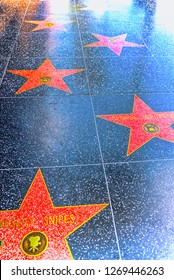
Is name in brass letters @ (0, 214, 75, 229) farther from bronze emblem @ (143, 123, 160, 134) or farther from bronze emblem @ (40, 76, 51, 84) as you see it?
bronze emblem @ (40, 76, 51, 84)

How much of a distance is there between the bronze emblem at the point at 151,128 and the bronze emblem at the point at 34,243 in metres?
1.09

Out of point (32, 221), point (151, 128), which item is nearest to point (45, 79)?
point (151, 128)

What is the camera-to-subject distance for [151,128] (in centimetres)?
207

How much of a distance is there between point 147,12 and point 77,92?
2.71 meters

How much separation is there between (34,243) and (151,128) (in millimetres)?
1186

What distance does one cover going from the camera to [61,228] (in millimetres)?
1433

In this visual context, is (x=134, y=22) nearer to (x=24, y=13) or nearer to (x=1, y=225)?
(x=24, y=13)

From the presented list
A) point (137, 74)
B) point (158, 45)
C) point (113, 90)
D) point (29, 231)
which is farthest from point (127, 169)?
point (158, 45)

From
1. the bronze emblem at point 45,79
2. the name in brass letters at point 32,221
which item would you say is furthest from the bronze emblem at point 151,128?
the bronze emblem at point 45,79

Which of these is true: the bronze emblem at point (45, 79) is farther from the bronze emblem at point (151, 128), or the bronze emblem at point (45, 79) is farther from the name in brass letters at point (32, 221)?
the name in brass letters at point (32, 221)

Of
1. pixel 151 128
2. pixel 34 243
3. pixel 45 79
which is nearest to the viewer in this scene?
pixel 34 243

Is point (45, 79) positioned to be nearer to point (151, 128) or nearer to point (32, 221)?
point (151, 128)

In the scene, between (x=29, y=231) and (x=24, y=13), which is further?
(x=24, y=13)

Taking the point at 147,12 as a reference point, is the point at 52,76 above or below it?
below
